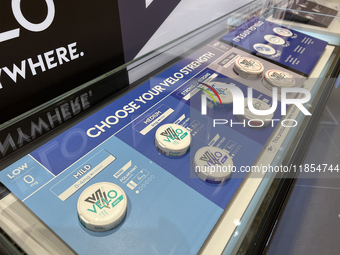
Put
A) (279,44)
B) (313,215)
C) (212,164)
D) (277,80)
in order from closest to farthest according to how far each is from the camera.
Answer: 1. (212,164)
2. (277,80)
3. (279,44)
4. (313,215)

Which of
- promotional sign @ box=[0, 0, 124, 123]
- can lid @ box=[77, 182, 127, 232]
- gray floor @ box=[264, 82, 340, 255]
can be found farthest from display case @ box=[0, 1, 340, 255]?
gray floor @ box=[264, 82, 340, 255]

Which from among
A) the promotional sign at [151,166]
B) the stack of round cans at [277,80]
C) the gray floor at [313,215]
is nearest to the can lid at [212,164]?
the promotional sign at [151,166]

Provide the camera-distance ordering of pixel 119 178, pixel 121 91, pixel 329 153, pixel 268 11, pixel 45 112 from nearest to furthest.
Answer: pixel 119 178 → pixel 45 112 → pixel 121 91 → pixel 268 11 → pixel 329 153

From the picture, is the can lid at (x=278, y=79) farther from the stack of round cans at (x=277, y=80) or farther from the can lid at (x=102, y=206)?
the can lid at (x=102, y=206)

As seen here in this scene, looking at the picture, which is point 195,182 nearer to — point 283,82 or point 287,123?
point 287,123

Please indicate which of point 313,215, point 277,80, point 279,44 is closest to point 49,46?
point 277,80

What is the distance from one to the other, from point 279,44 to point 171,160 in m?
0.86

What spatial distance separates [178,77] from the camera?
38.8 inches

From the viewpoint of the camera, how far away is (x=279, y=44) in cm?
121

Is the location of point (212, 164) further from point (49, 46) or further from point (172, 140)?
point (49, 46)

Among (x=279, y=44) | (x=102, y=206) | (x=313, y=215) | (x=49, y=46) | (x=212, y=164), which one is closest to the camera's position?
(x=102, y=206)

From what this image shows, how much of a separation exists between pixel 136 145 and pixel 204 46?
0.62 m

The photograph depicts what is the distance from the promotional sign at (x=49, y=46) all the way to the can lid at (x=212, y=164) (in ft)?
1.82

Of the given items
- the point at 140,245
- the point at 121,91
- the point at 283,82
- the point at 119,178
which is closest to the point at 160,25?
the point at 121,91
